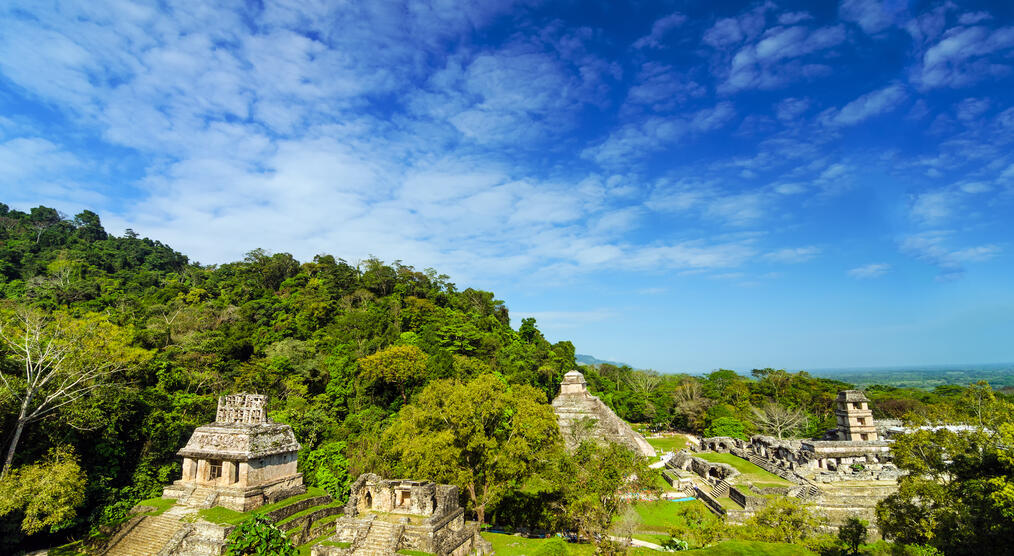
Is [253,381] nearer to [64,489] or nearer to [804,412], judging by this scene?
[64,489]

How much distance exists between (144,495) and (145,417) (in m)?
3.89

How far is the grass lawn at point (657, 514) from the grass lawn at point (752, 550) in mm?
10743

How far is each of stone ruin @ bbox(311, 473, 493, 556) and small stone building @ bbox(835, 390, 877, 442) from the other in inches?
1292

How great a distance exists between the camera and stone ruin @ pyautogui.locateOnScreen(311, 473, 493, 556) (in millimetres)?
13852

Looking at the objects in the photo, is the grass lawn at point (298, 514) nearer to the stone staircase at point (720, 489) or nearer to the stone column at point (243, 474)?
the stone column at point (243, 474)

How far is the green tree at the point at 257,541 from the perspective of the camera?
12.3 m

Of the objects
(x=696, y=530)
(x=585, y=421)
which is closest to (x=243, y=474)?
(x=696, y=530)

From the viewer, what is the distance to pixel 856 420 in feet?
112

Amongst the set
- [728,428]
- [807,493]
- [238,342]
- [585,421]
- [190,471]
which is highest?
[238,342]

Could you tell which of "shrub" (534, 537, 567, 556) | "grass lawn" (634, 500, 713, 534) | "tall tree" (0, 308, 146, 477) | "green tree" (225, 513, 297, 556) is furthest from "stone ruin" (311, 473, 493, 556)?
"tall tree" (0, 308, 146, 477)

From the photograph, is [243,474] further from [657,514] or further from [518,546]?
[657,514]

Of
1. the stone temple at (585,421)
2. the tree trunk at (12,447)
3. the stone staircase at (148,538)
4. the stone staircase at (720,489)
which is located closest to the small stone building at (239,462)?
the stone staircase at (148,538)

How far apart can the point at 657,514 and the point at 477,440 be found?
41.7 ft

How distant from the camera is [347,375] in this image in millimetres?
35750
